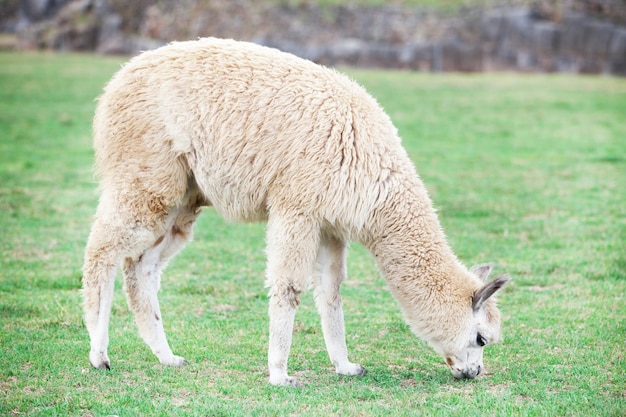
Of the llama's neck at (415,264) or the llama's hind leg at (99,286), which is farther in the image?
the llama's hind leg at (99,286)

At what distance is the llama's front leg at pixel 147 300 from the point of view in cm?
691

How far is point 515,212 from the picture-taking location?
500 inches

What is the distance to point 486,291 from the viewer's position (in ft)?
20.8

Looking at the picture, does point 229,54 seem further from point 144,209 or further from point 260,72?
point 144,209

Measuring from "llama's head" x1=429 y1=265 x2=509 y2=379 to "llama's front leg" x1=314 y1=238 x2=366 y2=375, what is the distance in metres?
0.77

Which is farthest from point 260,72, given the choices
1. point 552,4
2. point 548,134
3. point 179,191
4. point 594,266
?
point 552,4

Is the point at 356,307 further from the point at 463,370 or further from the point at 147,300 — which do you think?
the point at 147,300

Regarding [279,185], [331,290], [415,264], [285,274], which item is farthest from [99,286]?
[415,264]

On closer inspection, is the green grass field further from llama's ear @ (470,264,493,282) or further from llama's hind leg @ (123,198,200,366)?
llama's ear @ (470,264,493,282)

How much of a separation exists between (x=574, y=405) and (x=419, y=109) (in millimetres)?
17982

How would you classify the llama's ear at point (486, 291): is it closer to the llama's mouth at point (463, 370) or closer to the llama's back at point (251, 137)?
the llama's mouth at point (463, 370)

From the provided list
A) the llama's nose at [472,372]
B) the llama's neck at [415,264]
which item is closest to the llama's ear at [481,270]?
the llama's neck at [415,264]

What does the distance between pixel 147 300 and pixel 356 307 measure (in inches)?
96.1

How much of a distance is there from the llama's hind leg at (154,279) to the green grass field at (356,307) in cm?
16
